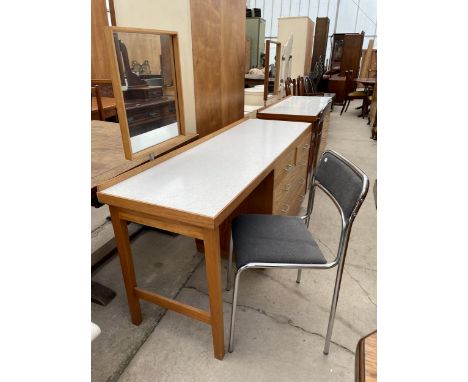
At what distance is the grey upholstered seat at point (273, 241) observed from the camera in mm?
1196

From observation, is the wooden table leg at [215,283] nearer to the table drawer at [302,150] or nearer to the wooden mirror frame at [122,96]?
the wooden mirror frame at [122,96]

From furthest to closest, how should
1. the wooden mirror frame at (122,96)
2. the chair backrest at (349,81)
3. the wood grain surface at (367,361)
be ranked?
the chair backrest at (349,81) < the wooden mirror frame at (122,96) < the wood grain surface at (367,361)

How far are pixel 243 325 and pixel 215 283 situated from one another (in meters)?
0.47

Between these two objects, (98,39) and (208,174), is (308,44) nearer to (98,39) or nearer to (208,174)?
(98,39)

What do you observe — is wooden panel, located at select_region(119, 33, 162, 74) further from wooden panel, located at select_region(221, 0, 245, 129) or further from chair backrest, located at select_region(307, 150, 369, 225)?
wooden panel, located at select_region(221, 0, 245, 129)

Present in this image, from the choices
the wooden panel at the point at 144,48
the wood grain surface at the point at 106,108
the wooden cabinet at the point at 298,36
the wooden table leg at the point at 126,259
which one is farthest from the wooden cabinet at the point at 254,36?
the wooden table leg at the point at 126,259

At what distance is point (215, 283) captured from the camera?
3.70ft

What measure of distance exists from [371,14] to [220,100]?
9401 mm

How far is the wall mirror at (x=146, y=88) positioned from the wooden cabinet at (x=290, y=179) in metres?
0.56

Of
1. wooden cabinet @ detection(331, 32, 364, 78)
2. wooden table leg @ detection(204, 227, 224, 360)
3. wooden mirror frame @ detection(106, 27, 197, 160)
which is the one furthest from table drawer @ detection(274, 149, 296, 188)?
wooden cabinet @ detection(331, 32, 364, 78)

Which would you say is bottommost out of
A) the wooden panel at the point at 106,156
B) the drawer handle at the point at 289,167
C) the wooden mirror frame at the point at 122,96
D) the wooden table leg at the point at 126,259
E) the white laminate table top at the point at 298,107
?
the wooden table leg at the point at 126,259

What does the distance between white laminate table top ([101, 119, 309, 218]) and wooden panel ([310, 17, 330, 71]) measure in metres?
6.75
